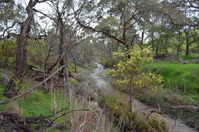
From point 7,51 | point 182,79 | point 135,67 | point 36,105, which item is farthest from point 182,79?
point 7,51

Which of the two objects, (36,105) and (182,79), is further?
(182,79)

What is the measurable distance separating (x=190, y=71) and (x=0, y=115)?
12.5 m

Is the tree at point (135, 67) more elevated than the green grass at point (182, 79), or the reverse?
the tree at point (135, 67)

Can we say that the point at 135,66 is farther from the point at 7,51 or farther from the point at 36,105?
the point at 7,51

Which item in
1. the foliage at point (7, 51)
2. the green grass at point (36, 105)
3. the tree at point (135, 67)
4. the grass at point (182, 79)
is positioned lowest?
the green grass at point (36, 105)

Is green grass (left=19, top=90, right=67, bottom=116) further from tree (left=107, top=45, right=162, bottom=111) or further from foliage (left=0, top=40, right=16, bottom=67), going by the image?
foliage (left=0, top=40, right=16, bottom=67)

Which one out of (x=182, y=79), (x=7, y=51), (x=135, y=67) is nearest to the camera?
(x=135, y=67)

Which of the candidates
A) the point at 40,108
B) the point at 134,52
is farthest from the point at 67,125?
the point at 134,52

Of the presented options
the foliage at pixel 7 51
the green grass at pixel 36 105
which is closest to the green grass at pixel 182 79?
the green grass at pixel 36 105

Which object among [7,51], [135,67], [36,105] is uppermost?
[7,51]

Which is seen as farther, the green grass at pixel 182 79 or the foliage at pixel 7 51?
the green grass at pixel 182 79

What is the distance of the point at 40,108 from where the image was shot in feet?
19.6

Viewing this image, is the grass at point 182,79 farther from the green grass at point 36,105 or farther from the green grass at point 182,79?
the green grass at point 36,105

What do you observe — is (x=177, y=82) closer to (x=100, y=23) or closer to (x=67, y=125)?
(x=100, y=23)
